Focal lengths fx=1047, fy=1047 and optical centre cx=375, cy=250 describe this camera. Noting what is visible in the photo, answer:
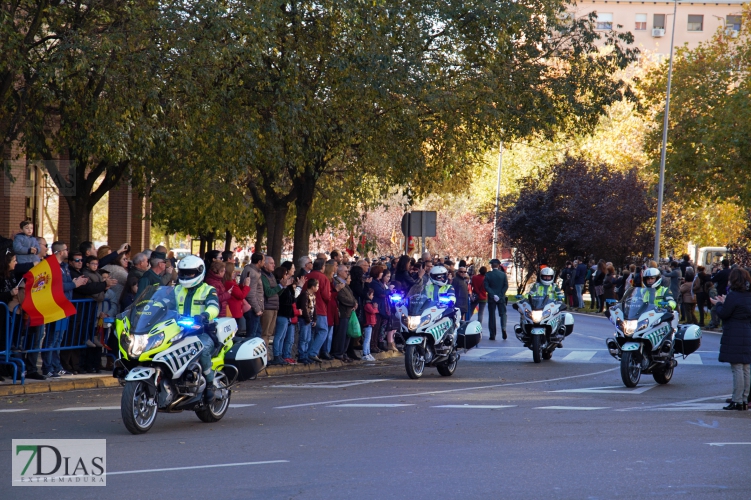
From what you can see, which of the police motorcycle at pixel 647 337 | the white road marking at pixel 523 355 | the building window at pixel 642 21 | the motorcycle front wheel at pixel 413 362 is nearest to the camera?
the police motorcycle at pixel 647 337

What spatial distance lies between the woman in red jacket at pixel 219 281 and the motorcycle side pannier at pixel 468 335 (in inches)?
146

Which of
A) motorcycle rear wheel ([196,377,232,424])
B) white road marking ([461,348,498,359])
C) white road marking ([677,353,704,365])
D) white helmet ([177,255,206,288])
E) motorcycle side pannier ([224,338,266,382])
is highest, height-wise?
white helmet ([177,255,206,288])

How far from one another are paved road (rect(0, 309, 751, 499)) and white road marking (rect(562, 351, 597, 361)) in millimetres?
4111

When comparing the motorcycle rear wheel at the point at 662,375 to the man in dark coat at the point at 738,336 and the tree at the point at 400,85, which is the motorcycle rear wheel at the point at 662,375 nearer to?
the man in dark coat at the point at 738,336

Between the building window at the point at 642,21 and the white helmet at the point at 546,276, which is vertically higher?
the building window at the point at 642,21

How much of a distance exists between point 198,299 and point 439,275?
663 cm

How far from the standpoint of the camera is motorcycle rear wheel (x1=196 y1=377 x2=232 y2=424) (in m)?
10.9

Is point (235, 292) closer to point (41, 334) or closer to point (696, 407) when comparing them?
point (41, 334)

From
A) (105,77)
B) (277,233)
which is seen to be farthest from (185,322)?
(277,233)

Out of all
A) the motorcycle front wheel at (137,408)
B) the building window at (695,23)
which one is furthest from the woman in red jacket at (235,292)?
the building window at (695,23)

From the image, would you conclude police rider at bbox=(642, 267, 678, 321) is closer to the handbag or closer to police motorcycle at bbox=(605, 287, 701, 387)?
police motorcycle at bbox=(605, 287, 701, 387)

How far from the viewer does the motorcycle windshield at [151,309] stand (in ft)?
33.4

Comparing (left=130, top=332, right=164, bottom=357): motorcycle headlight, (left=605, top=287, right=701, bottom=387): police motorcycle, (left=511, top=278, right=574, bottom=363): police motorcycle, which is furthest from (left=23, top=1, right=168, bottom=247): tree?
(left=605, top=287, right=701, bottom=387): police motorcycle

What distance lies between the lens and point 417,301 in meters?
16.4
